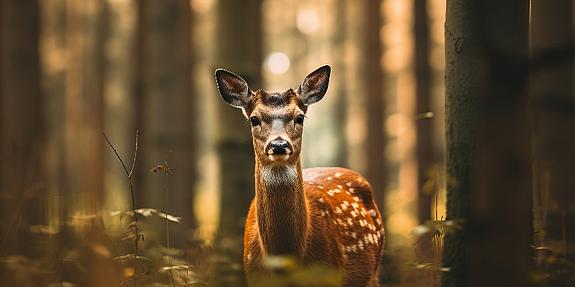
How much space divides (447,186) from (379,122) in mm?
11252

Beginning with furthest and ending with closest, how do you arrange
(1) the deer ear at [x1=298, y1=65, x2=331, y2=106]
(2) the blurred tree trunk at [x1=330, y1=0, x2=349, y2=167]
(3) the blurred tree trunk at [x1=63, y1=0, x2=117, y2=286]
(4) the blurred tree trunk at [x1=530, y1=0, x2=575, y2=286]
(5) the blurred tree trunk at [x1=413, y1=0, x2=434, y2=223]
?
(2) the blurred tree trunk at [x1=330, y1=0, x2=349, y2=167]
(3) the blurred tree trunk at [x1=63, y1=0, x2=117, y2=286]
(5) the blurred tree trunk at [x1=413, y1=0, x2=434, y2=223]
(4) the blurred tree trunk at [x1=530, y1=0, x2=575, y2=286]
(1) the deer ear at [x1=298, y1=65, x2=331, y2=106]

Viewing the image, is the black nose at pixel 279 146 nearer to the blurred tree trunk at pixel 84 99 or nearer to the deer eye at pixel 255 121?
the deer eye at pixel 255 121

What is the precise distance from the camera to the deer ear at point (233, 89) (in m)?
6.35

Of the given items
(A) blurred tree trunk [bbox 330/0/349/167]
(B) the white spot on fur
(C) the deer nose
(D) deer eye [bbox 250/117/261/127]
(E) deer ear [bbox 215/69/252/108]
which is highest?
(A) blurred tree trunk [bbox 330/0/349/167]

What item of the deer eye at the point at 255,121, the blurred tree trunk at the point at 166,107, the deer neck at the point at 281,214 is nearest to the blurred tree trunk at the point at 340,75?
the blurred tree trunk at the point at 166,107

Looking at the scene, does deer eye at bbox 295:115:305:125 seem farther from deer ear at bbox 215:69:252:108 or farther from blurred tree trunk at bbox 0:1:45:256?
blurred tree trunk at bbox 0:1:45:256

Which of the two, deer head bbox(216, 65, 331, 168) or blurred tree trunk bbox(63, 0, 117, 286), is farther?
blurred tree trunk bbox(63, 0, 117, 286)

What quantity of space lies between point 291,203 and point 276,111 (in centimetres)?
71

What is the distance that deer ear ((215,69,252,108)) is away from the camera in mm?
6352

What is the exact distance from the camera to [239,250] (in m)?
8.16

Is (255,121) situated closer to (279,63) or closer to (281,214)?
(281,214)

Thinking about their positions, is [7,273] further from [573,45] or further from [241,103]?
[573,45]

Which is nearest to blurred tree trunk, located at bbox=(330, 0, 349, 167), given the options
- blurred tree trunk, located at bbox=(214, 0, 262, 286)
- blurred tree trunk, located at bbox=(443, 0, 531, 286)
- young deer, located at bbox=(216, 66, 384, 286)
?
blurred tree trunk, located at bbox=(214, 0, 262, 286)

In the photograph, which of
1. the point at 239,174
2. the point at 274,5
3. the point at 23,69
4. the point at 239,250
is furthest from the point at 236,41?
the point at 274,5
